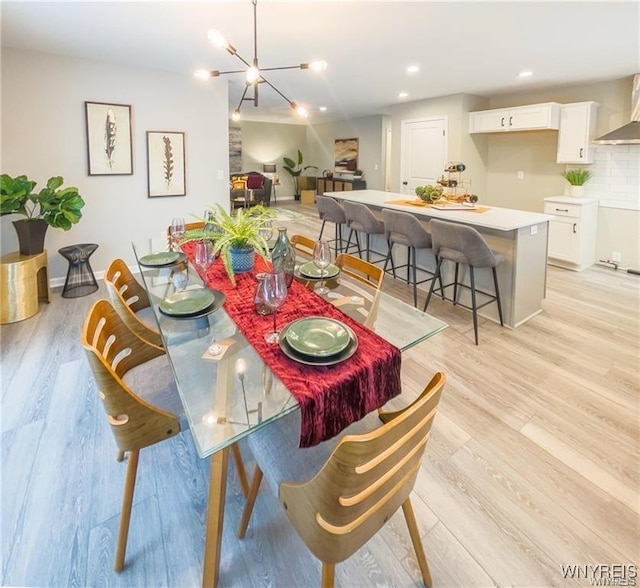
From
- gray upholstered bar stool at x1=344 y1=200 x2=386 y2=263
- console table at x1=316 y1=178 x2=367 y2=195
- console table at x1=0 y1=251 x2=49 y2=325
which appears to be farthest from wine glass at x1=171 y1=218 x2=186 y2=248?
console table at x1=316 y1=178 x2=367 y2=195

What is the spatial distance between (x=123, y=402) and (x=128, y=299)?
1373 millimetres

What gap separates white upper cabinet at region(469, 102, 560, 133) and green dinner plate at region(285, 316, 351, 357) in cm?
529

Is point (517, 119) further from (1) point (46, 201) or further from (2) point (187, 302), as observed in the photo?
(1) point (46, 201)

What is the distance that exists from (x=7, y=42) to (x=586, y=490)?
558 centimetres

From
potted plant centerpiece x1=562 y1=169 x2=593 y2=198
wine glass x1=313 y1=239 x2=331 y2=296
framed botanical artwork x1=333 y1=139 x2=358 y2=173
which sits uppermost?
framed botanical artwork x1=333 y1=139 x2=358 y2=173

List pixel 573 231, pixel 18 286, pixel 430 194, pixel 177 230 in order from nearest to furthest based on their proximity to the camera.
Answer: pixel 177 230, pixel 18 286, pixel 430 194, pixel 573 231

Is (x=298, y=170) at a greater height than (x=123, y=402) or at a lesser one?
greater

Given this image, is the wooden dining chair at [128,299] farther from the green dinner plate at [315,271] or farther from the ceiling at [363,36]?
the ceiling at [363,36]

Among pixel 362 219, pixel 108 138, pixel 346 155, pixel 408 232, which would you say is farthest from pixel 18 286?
pixel 346 155

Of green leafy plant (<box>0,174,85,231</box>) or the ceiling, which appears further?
green leafy plant (<box>0,174,85,231</box>)

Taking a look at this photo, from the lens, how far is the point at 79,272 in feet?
14.0

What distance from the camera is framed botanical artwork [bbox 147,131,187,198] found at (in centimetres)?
456


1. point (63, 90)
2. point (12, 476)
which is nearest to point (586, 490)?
point (12, 476)

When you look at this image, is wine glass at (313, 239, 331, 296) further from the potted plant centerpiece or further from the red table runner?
the potted plant centerpiece
